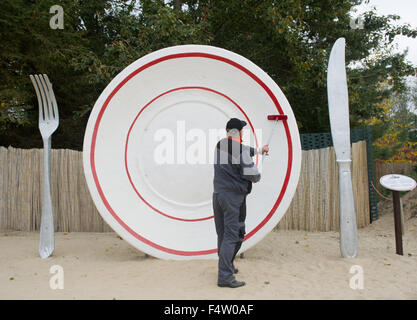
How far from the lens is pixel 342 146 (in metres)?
4.72

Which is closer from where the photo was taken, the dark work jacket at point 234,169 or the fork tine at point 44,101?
the dark work jacket at point 234,169

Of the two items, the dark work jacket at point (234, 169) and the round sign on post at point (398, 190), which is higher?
the dark work jacket at point (234, 169)

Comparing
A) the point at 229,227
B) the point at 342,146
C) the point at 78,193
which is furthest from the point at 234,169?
the point at 78,193

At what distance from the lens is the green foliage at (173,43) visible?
27.1 ft

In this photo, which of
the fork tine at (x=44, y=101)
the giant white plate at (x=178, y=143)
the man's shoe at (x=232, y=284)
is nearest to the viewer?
the man's shoe at (x=232, y=284)

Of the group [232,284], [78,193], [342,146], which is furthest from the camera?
[78,193]

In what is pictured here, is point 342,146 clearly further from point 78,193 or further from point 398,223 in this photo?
point 78,193

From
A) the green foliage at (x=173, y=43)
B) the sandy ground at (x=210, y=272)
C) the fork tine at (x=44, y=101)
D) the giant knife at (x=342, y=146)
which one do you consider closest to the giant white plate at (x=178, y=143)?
the sandy ground at (x=210, y=272)

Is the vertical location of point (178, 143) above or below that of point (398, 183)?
above

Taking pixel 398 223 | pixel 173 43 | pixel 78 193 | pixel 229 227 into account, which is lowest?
pixel 398 223

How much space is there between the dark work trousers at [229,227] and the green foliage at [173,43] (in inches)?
187

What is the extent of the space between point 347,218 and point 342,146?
0.81m

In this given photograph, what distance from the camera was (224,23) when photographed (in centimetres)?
1003

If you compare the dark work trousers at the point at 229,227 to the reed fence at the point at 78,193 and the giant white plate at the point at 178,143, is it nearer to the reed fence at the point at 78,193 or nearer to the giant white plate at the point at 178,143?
the giant white plate at the point at 178,143
